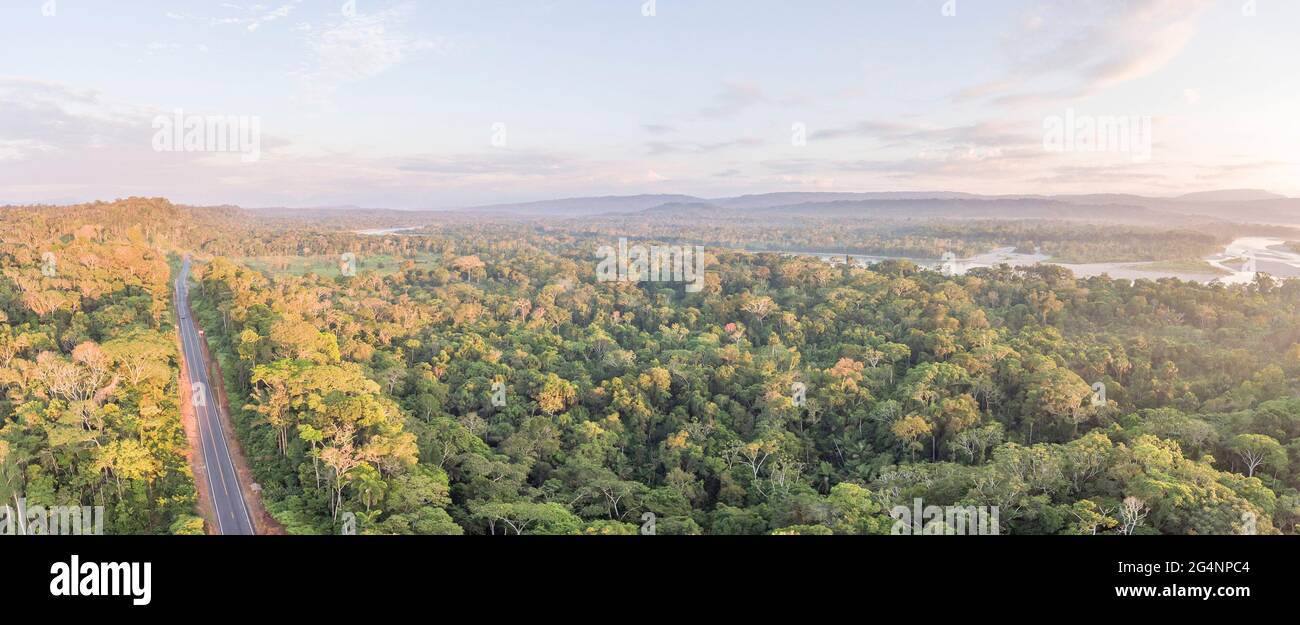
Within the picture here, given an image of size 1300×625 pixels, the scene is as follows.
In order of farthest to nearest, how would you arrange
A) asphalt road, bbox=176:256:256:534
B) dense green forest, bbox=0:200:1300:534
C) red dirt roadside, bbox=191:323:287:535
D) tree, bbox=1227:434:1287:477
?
tree, bbox=1227:434:1287:477, dense green forest, bbox=0:200:1300:534, asphalt road, bbox=176:256:256:534, red dirt roadside, bbox=191:323:287:535

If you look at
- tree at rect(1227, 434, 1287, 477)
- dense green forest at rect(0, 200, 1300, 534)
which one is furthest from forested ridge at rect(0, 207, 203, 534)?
tree at rect(1227, 434, 1287, 477)

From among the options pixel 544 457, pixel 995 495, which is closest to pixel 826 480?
pixel 995 495

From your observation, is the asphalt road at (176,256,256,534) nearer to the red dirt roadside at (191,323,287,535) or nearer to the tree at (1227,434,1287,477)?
the red dirt roadside at (191,323,287,535)

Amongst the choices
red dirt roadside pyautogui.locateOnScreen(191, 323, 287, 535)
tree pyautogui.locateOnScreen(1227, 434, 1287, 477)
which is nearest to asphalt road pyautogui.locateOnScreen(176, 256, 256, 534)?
red dirt roadside pyautogui.locateOnScreen(191, 323, 287, 535)

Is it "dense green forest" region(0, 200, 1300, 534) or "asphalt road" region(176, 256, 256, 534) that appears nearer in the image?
"asphalt road" region(176, 256, 256, 534)

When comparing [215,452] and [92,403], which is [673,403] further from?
[92,403]

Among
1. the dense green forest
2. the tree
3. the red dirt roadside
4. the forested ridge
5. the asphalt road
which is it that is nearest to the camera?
the red dirt roadside

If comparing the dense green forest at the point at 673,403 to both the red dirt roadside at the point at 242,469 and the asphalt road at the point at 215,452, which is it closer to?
the red dirt roadside at the point at 242,469
